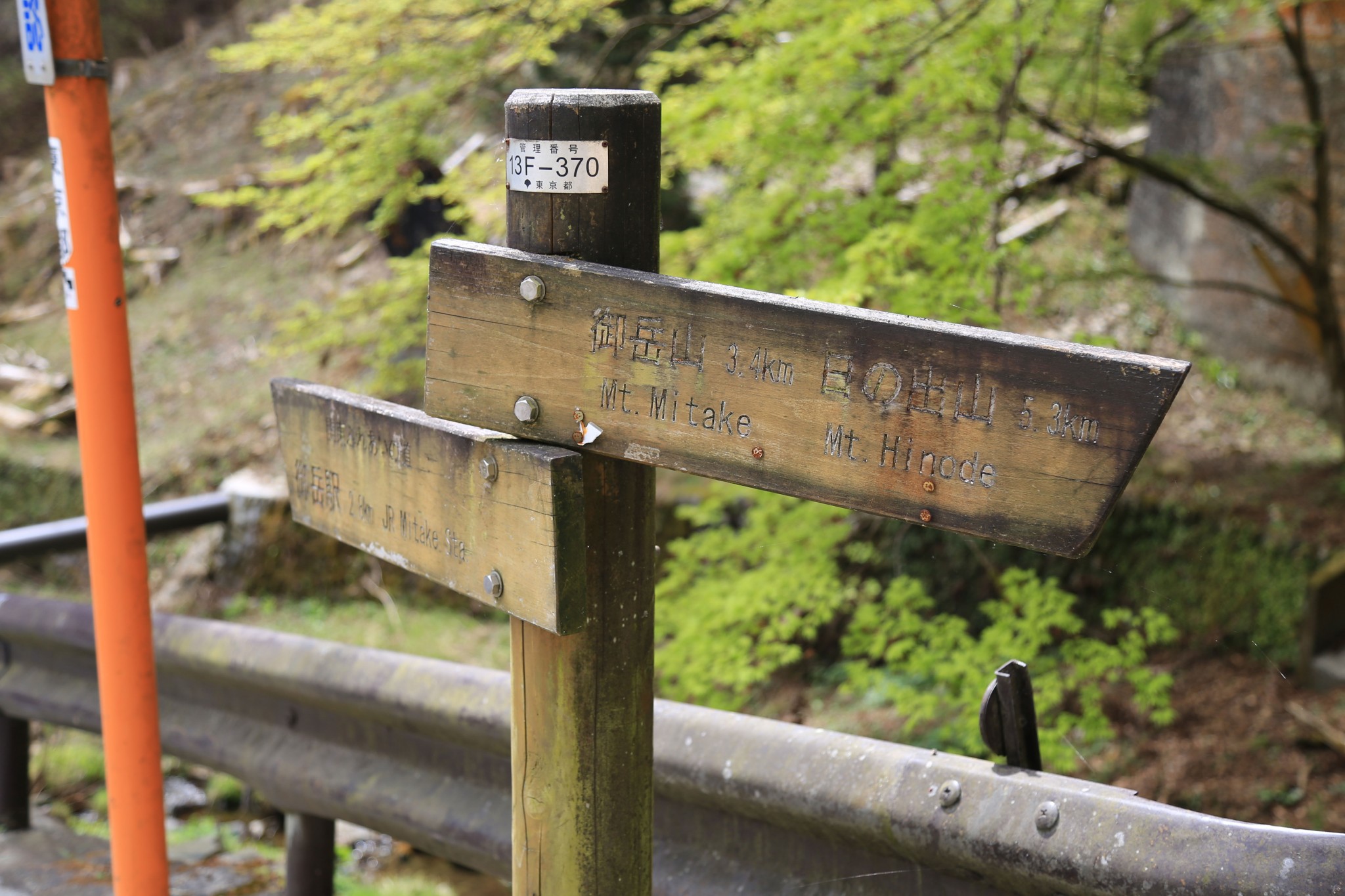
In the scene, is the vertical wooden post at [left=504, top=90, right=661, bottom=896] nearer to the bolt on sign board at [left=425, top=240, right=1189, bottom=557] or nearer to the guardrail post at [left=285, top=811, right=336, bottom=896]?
the bolt on sign board at [left=425, top=240, right=1189, bottom=557]

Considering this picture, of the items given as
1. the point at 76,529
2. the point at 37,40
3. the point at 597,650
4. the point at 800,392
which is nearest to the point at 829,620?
the point at 597,650

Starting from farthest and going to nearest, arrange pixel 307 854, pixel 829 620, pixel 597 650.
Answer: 1. pixel 829 620
2. pixel 307 854
3. pixel 597 650

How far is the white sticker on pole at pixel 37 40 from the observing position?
2.15 metres

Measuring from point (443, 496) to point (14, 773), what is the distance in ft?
8.90

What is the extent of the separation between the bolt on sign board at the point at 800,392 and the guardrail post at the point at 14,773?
280cm

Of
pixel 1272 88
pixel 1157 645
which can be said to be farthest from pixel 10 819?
pixel 1272 88

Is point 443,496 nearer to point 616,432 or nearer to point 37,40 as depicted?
point 616,432

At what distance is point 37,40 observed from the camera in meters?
2.16

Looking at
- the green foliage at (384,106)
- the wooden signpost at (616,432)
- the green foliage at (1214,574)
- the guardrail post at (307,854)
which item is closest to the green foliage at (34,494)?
the green foliage at (384,106)

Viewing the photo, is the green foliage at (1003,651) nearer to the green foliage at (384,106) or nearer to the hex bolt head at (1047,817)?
the hex bolt head at (1047,817)


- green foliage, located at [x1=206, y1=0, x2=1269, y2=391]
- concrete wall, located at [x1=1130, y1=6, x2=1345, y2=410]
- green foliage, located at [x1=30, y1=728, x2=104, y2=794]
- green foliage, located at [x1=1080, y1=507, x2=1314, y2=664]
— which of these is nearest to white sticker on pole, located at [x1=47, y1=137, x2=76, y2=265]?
green foliage, located at [x1=206, y1=0, x2=1269, y2=391]

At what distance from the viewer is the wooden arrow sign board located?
1521 mm

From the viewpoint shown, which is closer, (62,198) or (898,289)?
(62,198)

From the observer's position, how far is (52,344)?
1143 centimetres
